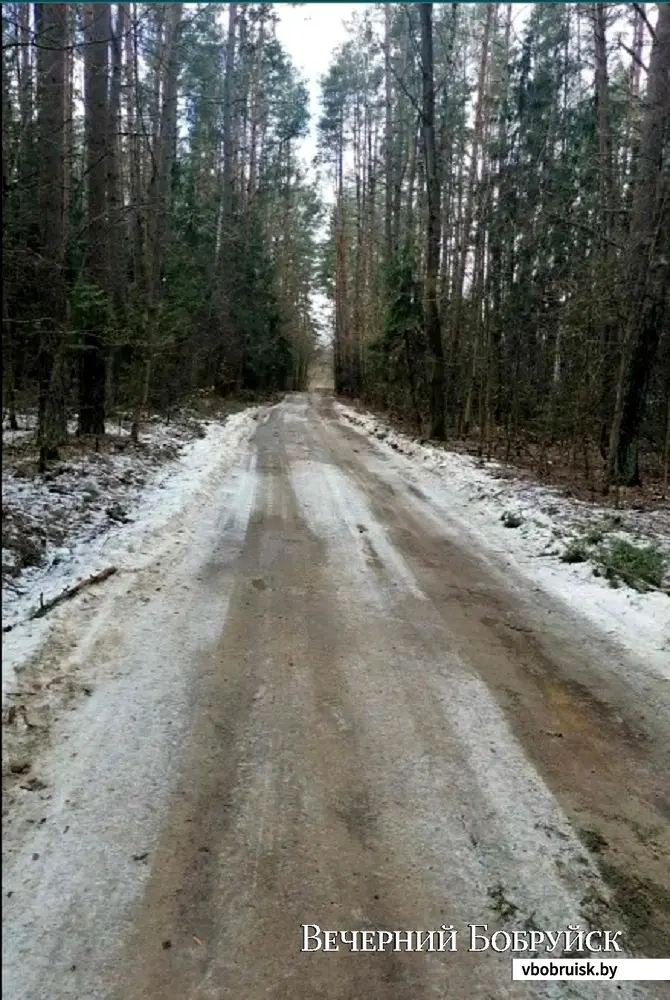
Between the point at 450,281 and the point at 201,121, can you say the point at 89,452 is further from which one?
the point at 201,121

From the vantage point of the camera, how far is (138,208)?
11.3 meters

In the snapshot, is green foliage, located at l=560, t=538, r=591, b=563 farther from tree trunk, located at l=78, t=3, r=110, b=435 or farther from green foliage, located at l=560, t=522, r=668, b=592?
tree trunk, located at l=78, t=3, r=110, b=435

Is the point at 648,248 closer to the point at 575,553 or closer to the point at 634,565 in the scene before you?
the point at 575,553

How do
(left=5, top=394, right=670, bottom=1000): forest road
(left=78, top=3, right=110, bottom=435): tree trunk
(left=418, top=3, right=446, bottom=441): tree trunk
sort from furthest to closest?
(left=418, top=3, right=446, bottom=441): tree trunk → (left=78, top=3, right=110, bottom=435): tree trunk → (left=5, top=394, right=670, bottom=1000): forest road

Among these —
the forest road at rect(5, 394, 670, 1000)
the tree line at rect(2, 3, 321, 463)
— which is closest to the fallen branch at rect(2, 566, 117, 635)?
the forest road at rect(5, 394, 670, 1000)

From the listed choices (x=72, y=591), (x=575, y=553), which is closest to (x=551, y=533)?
(x=575, y=553)

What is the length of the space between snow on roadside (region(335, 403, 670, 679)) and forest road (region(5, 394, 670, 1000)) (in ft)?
1.33

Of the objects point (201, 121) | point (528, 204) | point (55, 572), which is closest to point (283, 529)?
point (55, 572)

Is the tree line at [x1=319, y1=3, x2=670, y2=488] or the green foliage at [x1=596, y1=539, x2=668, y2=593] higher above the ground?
the tree line at [x1=319, y1=3, x2=670, y2=488]

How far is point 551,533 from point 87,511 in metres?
4.98

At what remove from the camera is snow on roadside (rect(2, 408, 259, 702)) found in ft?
15.6

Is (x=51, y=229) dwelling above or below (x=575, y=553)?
above

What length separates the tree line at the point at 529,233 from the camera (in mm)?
10180

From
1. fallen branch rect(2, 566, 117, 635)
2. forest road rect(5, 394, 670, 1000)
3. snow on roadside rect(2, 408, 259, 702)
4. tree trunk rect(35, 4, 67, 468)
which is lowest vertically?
forest road rect(5, 394, 670, 1000)
